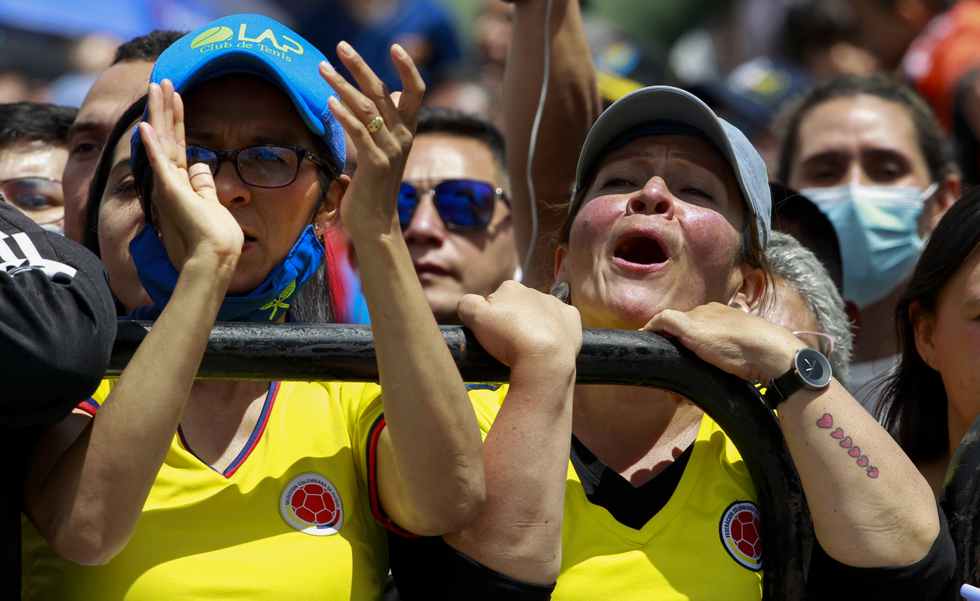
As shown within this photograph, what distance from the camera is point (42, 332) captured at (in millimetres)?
1810

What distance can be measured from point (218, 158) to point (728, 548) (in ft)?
3.27

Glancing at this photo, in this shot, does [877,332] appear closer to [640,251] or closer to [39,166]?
[640,251]

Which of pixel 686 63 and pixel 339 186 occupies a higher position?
pixel 686 63

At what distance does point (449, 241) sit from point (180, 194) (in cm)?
237

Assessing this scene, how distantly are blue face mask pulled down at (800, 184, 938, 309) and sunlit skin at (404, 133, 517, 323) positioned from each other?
98 cm

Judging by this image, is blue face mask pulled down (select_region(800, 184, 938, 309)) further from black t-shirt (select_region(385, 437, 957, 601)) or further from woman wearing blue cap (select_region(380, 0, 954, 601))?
black t-shirt (select_region(385, 437, 957, 601))

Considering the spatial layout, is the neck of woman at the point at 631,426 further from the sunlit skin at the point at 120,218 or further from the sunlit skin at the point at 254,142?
the sunlit skin at the point at 120,218

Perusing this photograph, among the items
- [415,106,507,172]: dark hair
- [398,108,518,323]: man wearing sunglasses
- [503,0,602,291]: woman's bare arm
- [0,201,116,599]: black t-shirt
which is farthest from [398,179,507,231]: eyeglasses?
[0,201,116,599]: black t-shirt

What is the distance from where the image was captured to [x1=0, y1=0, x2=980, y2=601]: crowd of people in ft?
6.48

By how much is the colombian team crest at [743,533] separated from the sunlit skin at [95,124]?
1.58 metres

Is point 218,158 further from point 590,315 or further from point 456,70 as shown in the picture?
point 456,70

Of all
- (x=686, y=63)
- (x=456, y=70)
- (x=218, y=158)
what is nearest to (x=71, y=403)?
(x=218, y=158)

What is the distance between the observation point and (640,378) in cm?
206

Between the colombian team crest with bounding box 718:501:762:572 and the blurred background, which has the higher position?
the blurred background
